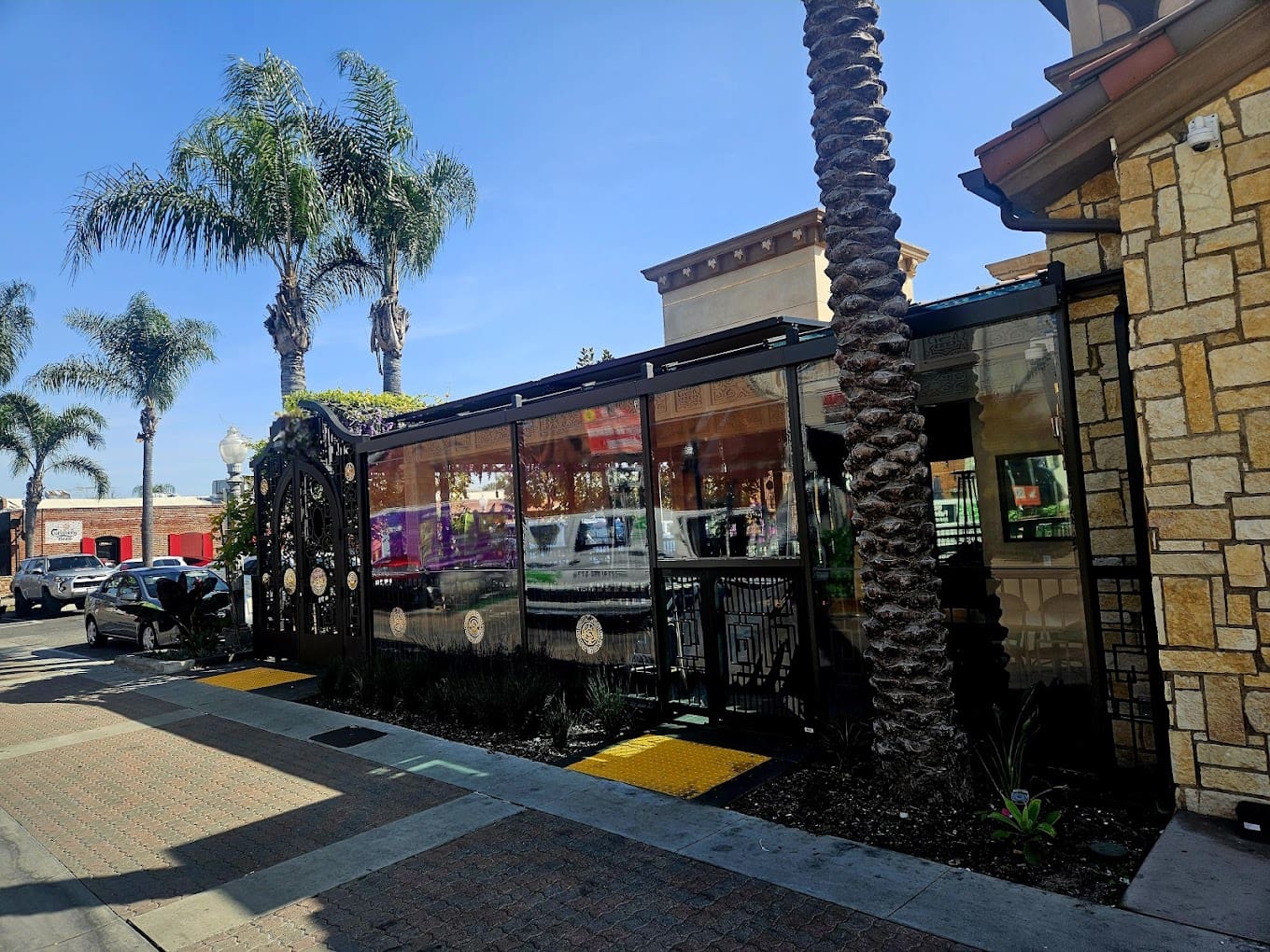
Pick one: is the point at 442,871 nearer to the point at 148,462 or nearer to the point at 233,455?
the point at 233,455

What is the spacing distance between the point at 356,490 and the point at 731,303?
9300 millimetres

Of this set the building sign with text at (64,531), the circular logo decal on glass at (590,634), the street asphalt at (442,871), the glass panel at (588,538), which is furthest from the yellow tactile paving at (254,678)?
the building sign with text at (64,531)

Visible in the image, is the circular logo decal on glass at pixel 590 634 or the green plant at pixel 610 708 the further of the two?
the circular logo decal on glass at pixel 590 634

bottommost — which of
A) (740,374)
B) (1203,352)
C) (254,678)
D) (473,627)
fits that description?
(254,678)

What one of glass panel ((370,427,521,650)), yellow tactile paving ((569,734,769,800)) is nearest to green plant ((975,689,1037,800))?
yellow tactile paving ((569,734,769,800))

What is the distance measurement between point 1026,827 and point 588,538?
16.0 ft

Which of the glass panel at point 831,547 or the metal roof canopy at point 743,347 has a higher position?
the metal roof canopy at point 743,347

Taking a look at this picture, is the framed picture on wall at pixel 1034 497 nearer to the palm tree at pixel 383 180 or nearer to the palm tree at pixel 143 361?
the palm tree at pixel 383 180

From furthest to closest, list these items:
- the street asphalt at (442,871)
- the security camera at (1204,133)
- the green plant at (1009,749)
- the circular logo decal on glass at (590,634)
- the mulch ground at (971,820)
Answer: the circular logo decal on glass at (590,634) < the green plant at (1009,749) < the security camera at (1204,133) < the mulch ground at (971,820) < the street asphalt at (442,871)

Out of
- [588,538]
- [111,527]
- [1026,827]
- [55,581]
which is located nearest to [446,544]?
[588,538]

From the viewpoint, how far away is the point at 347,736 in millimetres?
7773

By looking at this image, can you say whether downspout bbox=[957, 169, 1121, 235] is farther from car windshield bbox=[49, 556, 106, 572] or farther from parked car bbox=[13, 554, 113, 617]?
car windshield bbox=[49, 556, 106, 572]

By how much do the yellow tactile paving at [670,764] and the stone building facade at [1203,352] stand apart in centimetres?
277

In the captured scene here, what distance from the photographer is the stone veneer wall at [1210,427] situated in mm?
4391
